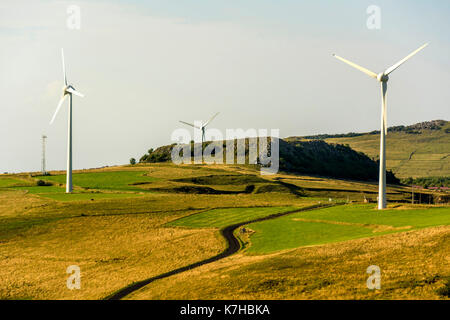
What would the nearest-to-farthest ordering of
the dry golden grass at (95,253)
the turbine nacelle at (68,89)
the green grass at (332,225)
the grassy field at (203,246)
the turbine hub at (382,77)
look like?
the grassy field at (203,246) < the dry golden grass at (95,253) < the green grass at (332,225) < the turbine hub at (382,77) < the turbine nacelle at (68,89)

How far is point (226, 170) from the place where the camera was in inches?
7101

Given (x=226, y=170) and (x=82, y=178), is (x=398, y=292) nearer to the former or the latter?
(x=82, y=178)

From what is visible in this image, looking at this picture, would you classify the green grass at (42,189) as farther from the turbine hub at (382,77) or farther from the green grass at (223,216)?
the turbine hub at (382,77)

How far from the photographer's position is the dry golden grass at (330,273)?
43.3m

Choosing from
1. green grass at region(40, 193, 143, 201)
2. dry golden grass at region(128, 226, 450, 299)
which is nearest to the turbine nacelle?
green grass at region(40, 193, 143, 201)

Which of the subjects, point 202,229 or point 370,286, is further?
point 202,229

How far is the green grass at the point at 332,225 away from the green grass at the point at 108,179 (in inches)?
2486

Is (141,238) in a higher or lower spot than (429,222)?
lower

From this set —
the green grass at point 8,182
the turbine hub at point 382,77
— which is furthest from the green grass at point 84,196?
the turbine hub at point 382,77

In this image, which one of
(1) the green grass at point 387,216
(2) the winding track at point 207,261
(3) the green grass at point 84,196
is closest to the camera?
(2) the winding track at point 207,261

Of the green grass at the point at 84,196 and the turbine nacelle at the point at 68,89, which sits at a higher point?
the turbine nacelle at the point at 68,89

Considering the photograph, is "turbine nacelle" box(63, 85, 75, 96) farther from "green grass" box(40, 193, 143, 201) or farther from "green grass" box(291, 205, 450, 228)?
"green grass" box(291, 205, 450, 228)
